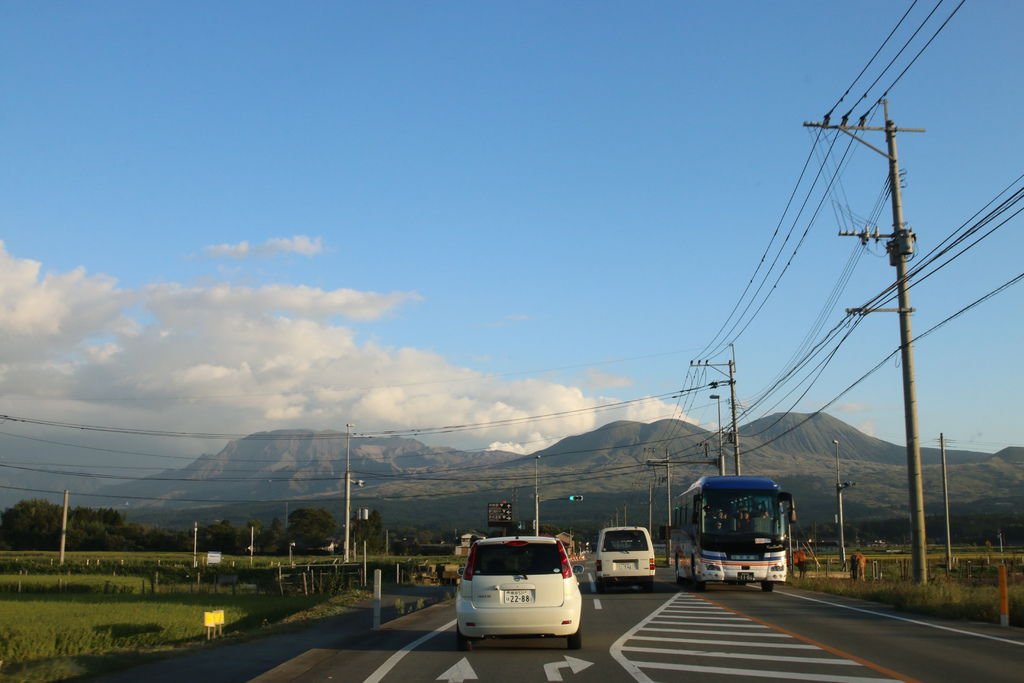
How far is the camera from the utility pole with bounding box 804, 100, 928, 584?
2686 cm

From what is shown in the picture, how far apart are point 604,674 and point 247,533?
12860 cm

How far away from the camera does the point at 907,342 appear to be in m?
28.2

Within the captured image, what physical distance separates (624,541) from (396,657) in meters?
19.3

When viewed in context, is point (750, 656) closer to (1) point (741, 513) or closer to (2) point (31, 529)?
(1) point (741, 513)

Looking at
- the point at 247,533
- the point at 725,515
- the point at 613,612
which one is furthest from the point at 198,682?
the point at 247,533

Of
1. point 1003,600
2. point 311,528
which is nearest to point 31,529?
point 311,528

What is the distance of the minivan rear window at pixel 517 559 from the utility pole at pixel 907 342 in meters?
15.2

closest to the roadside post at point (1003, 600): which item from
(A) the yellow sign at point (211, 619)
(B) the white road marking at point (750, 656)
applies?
(B) the white road marking at point (750, 656)

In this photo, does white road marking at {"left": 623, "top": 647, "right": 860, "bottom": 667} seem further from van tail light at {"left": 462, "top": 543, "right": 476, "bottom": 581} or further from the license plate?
van tail light at {"left": 462, "top": 543, "right": 476, "bottom": 581}

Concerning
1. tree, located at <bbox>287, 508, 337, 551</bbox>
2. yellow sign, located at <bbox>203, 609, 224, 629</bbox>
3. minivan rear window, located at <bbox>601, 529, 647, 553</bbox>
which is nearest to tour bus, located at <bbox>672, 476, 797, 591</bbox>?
minivan rear window, located at <bbox>601, 529, 647, 553</bbox>

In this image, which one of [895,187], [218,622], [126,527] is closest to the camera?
[218,622]

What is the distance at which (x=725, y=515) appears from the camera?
3116cm

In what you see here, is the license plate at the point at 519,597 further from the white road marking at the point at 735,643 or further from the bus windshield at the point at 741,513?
the bus windshield at the point at 741,513

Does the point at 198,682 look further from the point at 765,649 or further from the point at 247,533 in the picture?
the point at 247,533
